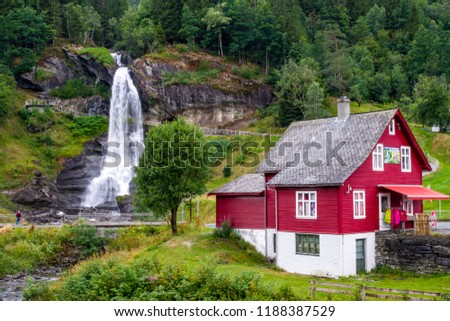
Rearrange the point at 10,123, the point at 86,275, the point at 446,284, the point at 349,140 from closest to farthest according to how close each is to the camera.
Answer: the point at 86,275, the point at 446,284, the point at 349,140, the point at 10,123

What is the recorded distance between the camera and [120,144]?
68875 millimetres

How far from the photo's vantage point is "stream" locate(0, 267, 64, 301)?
27487 millimetres

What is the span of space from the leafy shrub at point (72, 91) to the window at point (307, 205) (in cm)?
5485

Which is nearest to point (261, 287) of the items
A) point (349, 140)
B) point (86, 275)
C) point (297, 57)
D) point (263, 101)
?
point (86, 275)

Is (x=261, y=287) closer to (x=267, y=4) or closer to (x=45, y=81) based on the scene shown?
(x=45, y=81)

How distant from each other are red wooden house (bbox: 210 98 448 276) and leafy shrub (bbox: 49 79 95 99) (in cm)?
4865

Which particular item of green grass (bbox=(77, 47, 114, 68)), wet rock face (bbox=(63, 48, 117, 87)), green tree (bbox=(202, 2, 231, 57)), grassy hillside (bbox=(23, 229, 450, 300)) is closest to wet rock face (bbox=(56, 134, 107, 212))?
wet rock face (bbox=(63, 48, 117, 87))

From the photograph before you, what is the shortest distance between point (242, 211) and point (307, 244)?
654 cm

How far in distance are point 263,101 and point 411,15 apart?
143 ft

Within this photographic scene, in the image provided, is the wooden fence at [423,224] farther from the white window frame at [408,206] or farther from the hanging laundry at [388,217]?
the white window frame at [408,206]

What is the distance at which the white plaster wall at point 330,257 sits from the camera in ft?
89.2

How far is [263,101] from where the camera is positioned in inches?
3305

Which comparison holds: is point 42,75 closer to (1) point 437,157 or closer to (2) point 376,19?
(1) point 437,157

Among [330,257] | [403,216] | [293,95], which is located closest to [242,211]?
[330,257]
